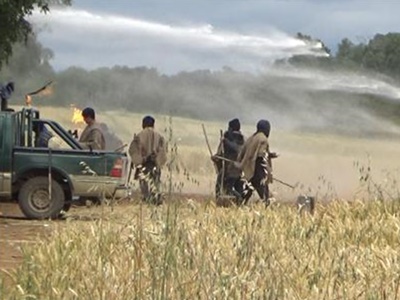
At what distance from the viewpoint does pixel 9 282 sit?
8.77 meters

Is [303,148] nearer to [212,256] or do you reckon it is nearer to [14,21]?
[14,21]

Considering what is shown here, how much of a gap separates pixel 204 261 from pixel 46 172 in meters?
10.3

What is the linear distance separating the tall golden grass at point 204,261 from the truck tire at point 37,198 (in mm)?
6513

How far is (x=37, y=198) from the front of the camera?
1800 centimetres

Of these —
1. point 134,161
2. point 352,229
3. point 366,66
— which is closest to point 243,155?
point 134,161

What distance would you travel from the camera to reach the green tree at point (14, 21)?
798 inches

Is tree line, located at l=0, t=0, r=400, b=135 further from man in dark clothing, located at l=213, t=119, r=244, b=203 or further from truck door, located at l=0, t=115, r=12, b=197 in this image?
truck door, located at l=0, t=115, r=12, b=197

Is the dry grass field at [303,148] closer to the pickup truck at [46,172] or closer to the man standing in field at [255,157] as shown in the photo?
the man standing in field at [255,157]

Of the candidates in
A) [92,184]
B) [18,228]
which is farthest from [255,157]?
[18,228]

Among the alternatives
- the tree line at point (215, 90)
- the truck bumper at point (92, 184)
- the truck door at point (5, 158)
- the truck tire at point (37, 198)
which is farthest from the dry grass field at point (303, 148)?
the truck door at point (5, 158)

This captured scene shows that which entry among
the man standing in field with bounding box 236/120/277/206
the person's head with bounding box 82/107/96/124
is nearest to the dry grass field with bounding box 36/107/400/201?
the person's head with bounding box 82/107/96/124

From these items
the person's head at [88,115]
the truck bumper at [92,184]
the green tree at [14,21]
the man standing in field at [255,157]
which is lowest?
the truck bumper at [92,184]

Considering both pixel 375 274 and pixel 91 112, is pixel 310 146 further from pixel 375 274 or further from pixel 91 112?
pixel 375 274

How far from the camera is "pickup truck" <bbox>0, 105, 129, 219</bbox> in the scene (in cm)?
1777
